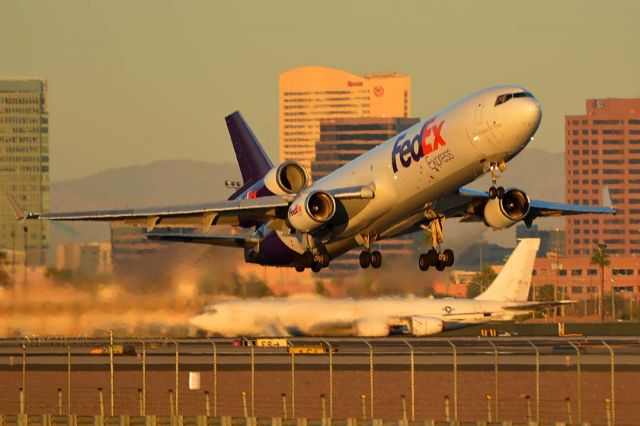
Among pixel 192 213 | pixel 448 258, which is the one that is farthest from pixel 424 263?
pixel 192 213

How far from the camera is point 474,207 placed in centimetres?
6166

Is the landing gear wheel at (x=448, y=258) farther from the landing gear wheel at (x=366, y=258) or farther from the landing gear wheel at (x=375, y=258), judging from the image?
the landing gear wheel at (x=366, y=258)

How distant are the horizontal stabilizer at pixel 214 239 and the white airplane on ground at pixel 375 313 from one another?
35.3 ft

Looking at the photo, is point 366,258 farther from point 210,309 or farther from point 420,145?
point 210,309

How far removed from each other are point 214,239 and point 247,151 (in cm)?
505

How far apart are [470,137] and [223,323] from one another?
31.0 m

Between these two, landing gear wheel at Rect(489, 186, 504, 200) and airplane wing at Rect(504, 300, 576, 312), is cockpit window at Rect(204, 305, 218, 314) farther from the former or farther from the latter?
landing gear wheel at Rect(489, 186, 504, 200)

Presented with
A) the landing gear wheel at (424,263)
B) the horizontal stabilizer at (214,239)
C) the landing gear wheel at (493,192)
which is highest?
the landing gear wheel at (493,192)

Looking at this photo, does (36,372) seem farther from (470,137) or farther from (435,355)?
(470,137)

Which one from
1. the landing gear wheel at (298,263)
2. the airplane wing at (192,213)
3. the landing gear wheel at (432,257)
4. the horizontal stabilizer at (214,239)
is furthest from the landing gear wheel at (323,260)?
the horizontal stabilizer at (214,239)

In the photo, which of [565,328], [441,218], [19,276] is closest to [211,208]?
[441,218]

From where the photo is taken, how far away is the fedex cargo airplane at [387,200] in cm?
5381

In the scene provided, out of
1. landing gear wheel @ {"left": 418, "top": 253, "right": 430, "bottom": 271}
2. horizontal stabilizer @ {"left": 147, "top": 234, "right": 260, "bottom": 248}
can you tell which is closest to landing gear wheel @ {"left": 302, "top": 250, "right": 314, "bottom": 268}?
landing gear wheel @ {"left": 418, "top": 253, "right": 430, "bottom": 271}

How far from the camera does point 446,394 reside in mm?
57906
